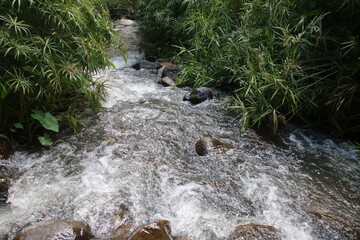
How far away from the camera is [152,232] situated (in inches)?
82.7

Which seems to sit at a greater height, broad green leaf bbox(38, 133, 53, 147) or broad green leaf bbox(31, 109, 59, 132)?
broad green leaf bbox(31, 109, 59, 132)

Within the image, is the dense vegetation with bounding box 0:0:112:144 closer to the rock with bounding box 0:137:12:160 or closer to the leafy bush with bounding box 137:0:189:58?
the rock with bounding box 0:137:12:160

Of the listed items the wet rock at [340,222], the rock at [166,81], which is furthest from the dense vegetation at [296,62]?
the wet rock at [340,222]

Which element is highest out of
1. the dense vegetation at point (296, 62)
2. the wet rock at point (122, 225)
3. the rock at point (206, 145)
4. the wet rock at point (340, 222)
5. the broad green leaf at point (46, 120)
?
the dense vegetation at point (296, 62)

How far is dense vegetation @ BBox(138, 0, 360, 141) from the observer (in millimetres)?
3367

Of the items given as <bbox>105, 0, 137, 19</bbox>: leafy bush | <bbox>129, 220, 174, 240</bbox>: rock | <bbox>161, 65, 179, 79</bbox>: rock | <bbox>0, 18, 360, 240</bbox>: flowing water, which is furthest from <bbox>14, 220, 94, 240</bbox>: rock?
<bbox>105, 0, 137, 19</bbox>: leafy bush

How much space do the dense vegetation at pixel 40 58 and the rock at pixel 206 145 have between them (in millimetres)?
1671

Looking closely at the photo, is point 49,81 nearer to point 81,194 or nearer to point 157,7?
point 81,194

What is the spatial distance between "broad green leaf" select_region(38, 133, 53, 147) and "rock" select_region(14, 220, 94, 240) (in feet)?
4.24

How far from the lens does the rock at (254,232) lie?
2186 mm

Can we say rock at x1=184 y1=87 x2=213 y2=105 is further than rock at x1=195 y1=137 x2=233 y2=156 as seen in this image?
Yes

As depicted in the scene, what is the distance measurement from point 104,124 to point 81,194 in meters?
1.47

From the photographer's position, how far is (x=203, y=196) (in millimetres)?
2668

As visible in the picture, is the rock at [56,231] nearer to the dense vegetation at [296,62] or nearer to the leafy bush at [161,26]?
the dense vegetation at [296,62]
